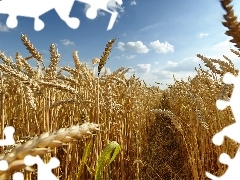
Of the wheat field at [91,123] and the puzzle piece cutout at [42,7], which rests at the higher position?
the puzzle piece cutout at [42,7]

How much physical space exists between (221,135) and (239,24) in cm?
24

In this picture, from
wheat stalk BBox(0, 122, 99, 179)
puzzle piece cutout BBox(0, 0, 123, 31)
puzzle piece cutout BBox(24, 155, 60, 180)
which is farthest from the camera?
puzzle piece cutout BBox(0, 0, 123, 31)

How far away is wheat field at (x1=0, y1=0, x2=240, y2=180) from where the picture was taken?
Answer: 1.27 feet

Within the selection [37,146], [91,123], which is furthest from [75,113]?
[37,146]

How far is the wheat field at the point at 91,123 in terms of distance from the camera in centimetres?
39

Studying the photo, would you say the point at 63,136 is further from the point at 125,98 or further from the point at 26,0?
the point at 125,98

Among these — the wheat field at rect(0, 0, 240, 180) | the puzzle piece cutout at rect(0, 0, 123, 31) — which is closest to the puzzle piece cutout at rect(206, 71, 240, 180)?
the wheat field at rect(0, 0, 240, 180)

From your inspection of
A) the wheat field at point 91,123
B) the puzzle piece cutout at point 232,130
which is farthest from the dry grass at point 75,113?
the puzzle piece cutout at point 232,130

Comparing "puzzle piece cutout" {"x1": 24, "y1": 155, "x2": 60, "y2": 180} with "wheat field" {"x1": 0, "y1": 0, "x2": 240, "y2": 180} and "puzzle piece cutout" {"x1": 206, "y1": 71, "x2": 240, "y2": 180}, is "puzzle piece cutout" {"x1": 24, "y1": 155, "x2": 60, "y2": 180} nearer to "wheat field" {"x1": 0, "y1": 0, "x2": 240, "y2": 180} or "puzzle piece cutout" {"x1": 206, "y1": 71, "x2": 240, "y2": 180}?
"wheat field" {"x1": 0, "y1": 0, "x2": 240, "y2": 180}

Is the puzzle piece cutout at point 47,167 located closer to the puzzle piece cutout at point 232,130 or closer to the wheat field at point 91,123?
the wheat field at point 91,123

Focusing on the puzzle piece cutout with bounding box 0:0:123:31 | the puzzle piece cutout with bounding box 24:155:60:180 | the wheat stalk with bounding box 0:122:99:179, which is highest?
the puzzle piece cutout with bounding box 0:0:123:31

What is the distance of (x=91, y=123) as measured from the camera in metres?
0.50

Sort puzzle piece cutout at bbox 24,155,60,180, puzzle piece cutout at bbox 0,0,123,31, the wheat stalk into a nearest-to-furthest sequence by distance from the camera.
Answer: the wheat stalk → puzzle piece cutout at bbox 24,155,60,180 → puzzle piece cutout at bbox 0,0,123,31

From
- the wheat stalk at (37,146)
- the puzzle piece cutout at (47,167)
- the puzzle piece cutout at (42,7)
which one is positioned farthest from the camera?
the puzzle piece cutout at (42,7)
